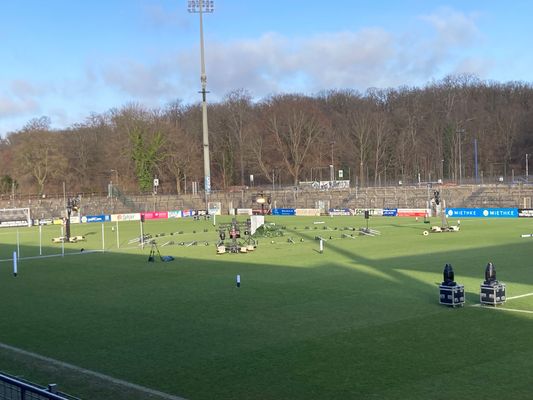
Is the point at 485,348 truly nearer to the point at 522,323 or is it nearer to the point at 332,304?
the point at 522,323

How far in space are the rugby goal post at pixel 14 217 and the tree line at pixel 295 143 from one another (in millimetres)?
23350

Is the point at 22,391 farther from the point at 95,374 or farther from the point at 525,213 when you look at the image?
the point at 525,213

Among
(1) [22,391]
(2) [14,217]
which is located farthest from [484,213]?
(1) [22,391]

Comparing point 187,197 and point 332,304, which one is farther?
point 187,197

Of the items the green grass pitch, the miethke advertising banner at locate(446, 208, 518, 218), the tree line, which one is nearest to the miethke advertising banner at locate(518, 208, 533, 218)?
the miethke advertising banner at locate(446, 208, 518, 218)

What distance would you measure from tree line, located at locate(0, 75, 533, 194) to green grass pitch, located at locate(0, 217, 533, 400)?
8677 cm

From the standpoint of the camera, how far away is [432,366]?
12445mm

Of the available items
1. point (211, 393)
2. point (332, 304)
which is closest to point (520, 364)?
A: point (211, 393)

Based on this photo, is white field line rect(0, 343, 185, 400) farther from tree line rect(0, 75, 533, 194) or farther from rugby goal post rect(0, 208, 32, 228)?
tree line rect(0, 75, 533, 194)

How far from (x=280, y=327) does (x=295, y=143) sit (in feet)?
358

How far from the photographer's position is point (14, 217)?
86.6 m

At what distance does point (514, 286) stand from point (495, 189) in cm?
5983

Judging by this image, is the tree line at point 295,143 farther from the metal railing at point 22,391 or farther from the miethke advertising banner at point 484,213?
the metal railing at point 22,391

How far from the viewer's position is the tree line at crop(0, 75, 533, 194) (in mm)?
118688
